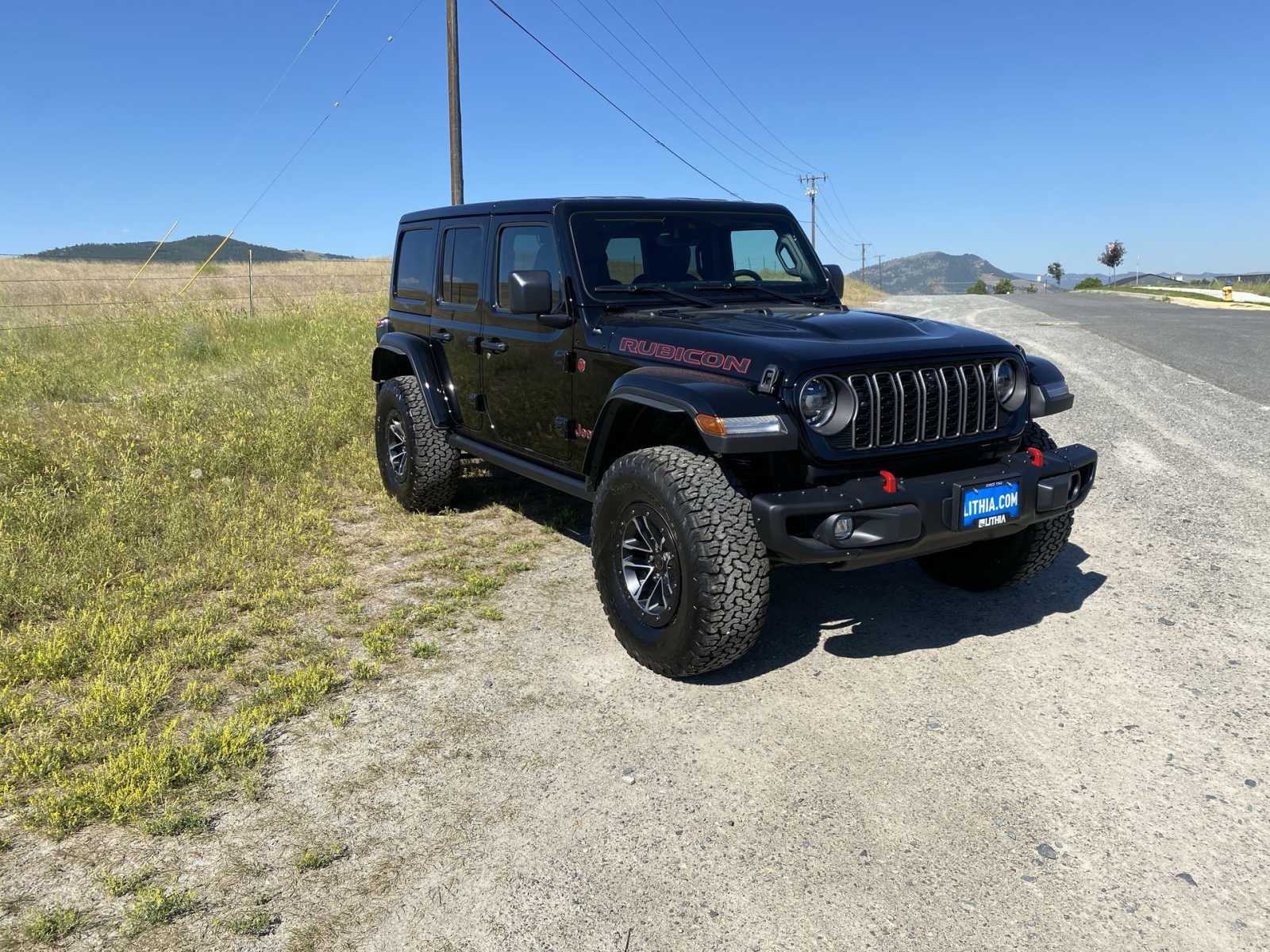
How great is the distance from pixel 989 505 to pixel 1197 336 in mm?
16785

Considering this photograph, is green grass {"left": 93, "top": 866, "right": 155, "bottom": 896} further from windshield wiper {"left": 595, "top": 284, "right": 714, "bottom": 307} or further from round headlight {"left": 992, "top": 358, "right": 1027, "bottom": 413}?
round headlight {"left": 992, "top": 358, "right": 1027, "bottom": 413}

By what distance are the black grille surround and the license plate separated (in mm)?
303

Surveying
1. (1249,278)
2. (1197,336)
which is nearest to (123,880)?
(1197,336)

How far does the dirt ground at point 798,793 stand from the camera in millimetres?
2412

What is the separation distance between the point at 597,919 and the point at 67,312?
15.3 m

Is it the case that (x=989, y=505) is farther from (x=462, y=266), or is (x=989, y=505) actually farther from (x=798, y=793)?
(x=462, y=266)

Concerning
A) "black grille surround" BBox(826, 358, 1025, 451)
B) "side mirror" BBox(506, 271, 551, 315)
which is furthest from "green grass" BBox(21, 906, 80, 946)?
"side mirror" BBox(506, 271, 551, 315)

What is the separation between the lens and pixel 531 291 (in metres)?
4.35

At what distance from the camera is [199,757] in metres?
3.16

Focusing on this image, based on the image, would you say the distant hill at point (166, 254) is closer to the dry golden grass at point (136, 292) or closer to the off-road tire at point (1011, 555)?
the dry golden grass at point (136, 292)

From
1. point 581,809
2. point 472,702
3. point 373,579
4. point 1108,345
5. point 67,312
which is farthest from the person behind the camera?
point 1108,345

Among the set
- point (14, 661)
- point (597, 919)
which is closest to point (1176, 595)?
point (597, 919)

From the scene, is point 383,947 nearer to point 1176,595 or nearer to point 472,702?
point 472,702

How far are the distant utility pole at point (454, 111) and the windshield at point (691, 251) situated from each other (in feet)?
36.0
